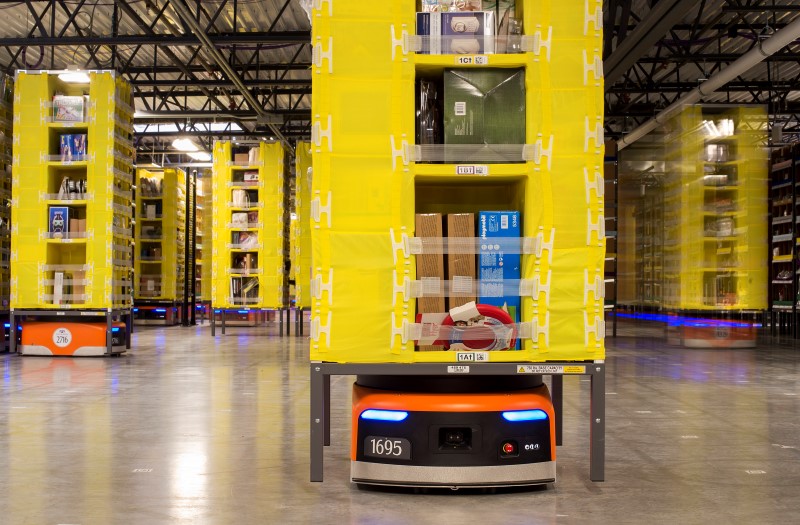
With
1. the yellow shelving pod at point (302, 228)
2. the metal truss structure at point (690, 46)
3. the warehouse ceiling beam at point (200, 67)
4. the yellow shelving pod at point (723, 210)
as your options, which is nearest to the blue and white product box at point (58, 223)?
the yellow shelving pod at point (302, 228)

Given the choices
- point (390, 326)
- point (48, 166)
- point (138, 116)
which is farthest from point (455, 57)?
point (138, 116)

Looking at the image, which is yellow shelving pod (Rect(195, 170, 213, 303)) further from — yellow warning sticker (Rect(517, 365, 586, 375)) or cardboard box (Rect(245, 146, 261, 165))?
yellow warning sticker (Rect(517, 365, 586, 375))

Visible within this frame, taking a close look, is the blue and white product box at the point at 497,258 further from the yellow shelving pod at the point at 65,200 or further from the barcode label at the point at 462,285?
the yellow shelving pod at the point at 65,200

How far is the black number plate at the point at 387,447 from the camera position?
15.4 feet

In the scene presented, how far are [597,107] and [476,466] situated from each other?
2.22m

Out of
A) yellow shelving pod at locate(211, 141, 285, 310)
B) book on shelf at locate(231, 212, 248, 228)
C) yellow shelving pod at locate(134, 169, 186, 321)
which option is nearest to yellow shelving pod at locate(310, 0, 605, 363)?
yellow shelving pod at locate(211, 141, 285, 310)

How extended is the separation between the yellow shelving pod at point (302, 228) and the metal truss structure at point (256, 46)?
2.94 m

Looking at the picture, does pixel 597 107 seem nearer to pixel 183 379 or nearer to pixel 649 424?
pixel 649 424

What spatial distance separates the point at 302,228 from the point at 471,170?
50.4 feet

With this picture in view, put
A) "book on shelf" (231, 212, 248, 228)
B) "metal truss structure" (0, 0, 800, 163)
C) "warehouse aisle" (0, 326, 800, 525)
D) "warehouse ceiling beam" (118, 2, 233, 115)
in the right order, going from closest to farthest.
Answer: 1. "warehouse aisle" (0, 326, 800, 525)
2. "metal truss structure" (0, 0, 800, 163)
3. "warehouse ceiling beam" (118, 2, 233, 115)
4. "book on shelf" (231, 212, 248, 228)

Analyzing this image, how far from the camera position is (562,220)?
16.0ft

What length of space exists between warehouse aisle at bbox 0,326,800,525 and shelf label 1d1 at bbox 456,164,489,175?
6.14 feet

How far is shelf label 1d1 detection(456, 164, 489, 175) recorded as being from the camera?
4840 millimetres

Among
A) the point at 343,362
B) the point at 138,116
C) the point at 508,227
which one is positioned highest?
the point at 138,116
